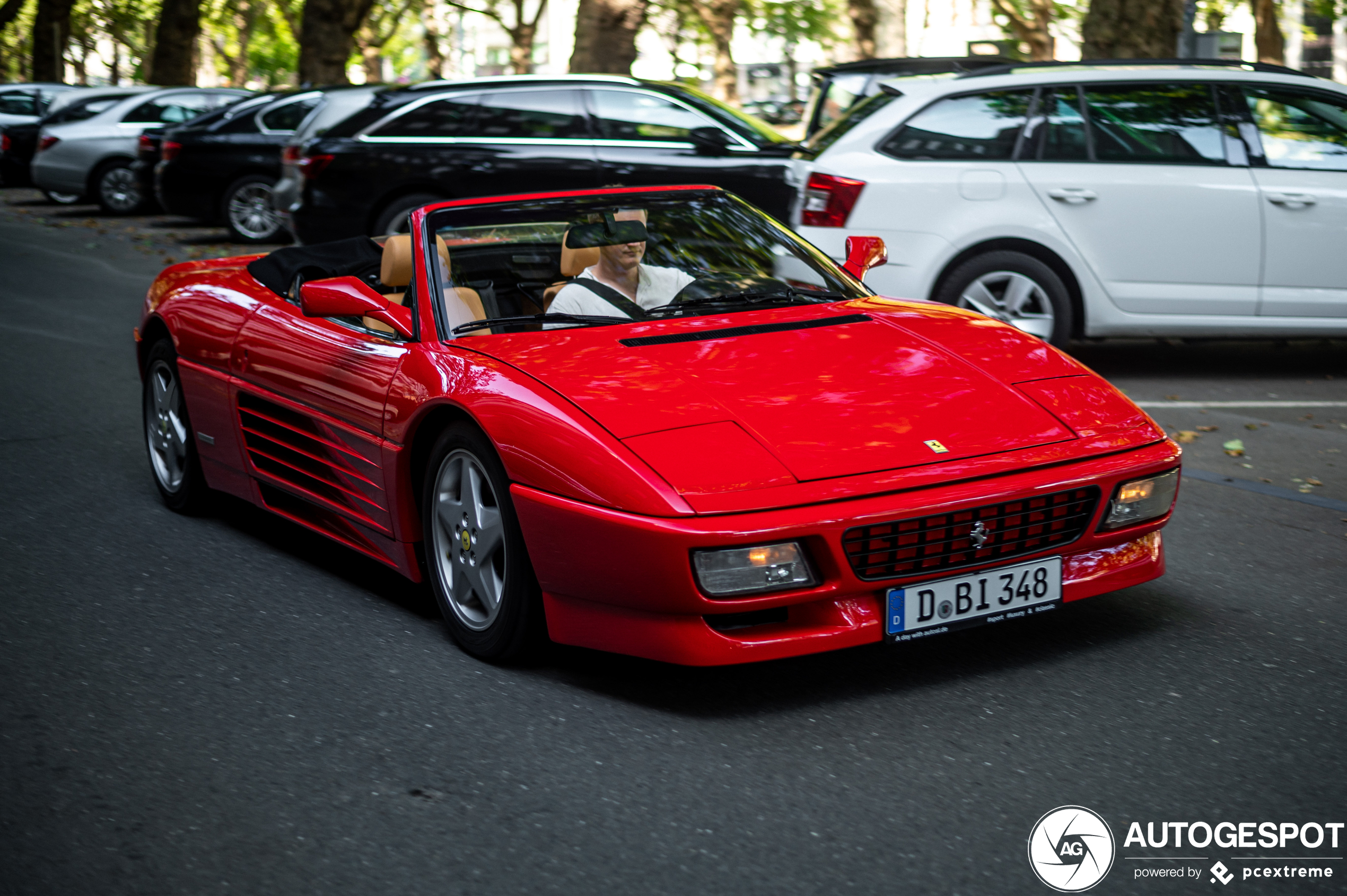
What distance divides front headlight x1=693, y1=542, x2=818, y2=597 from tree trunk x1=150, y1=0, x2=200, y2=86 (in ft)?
108

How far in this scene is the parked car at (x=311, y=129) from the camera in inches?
518

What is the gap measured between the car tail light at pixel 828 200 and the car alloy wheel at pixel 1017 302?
0.83m

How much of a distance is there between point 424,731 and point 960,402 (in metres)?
1.70

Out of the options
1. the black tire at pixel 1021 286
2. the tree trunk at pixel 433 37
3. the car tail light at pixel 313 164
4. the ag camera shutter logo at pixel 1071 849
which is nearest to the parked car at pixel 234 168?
the car tail light at pixel 313 164

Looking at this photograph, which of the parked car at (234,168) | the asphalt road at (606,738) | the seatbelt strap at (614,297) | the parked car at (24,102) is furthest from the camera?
the parked car at (24,102)

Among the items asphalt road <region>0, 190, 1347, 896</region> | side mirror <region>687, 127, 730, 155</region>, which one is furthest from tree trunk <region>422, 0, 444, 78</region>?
asphalt road <region>0, 190, 1347, 896</region>

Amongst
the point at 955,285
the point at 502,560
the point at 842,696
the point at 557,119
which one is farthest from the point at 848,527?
the point at 557,119

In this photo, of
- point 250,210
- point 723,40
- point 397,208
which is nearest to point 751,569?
point 397,208

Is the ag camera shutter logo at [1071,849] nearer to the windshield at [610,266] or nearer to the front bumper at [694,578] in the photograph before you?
the front bumper at [694,578]

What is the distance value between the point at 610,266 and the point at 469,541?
1.19 meters

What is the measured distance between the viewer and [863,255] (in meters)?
5.59

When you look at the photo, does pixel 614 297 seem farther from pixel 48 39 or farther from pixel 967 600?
pixel 48 39

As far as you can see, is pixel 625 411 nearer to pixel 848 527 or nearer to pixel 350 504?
pixel 848 527

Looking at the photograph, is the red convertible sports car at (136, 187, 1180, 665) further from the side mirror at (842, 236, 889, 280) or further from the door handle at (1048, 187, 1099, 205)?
the door handle at (1048, 187, 1099, 205)
